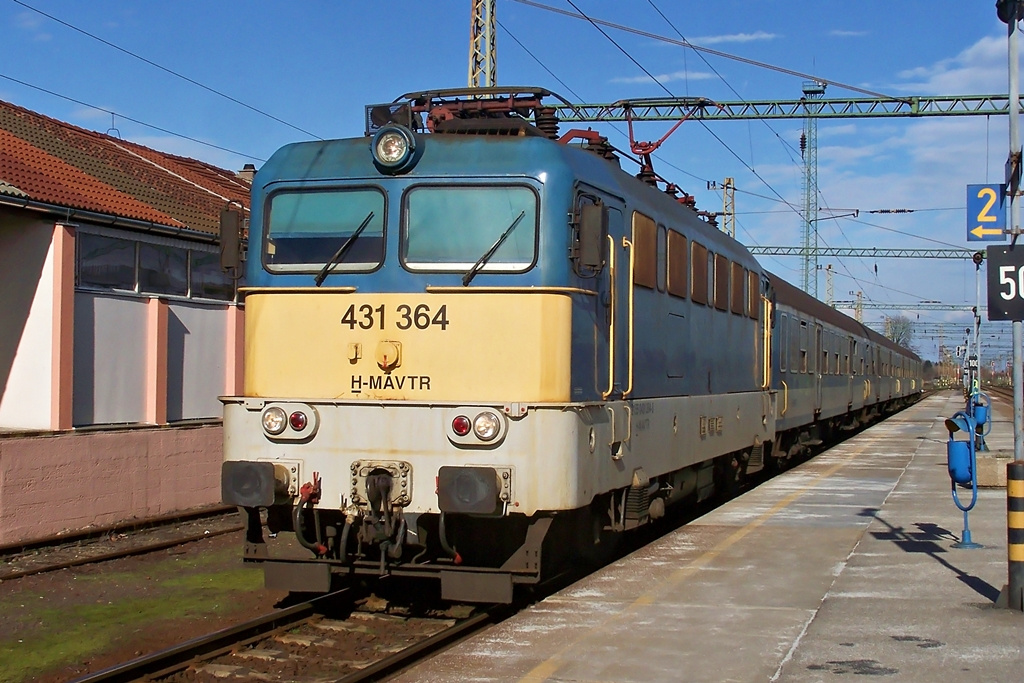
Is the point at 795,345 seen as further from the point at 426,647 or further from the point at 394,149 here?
the point at 426,647

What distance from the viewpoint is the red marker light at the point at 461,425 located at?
7.28m

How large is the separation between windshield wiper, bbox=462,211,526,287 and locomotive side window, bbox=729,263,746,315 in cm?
611

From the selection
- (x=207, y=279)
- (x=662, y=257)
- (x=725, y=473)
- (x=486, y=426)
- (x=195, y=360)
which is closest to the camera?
(x=486, y=426)

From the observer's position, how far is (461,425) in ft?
23.9

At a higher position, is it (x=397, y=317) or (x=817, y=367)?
(x=397, y=317)

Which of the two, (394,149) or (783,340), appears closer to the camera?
(394,149)

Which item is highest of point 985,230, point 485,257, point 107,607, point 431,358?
point 985,230

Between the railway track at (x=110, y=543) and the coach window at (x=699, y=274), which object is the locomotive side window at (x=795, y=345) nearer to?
the coach window at (x=699, y=274)

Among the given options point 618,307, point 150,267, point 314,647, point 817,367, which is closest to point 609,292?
point 618,307

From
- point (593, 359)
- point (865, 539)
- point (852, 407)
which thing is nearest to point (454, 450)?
point (593, 359)

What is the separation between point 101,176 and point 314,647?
1046cm

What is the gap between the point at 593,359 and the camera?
799cm

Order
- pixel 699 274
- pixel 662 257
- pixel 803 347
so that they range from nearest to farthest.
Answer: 1. pixel 662 257
2. pixel 699 274
3. pixel 803 347

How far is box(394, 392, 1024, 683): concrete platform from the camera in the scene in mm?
6367
